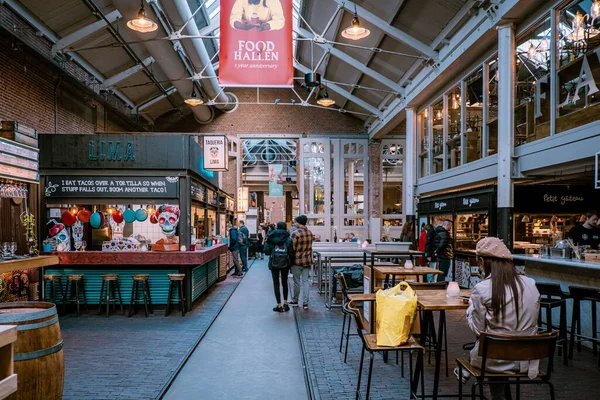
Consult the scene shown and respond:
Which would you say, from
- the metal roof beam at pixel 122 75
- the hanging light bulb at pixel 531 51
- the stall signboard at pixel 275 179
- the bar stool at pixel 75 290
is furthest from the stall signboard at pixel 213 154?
the stall signboard at pixel 275 179

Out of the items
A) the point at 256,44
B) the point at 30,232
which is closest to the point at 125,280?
the point at 30,232

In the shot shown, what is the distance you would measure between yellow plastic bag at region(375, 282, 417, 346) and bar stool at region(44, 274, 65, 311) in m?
5.90

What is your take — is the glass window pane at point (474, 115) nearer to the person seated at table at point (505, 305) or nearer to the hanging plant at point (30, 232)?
the person seated at table at point (505, 305)

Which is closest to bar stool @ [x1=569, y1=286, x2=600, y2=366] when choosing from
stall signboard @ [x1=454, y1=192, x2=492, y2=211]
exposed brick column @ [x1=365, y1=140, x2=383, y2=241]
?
stall signboard @ [x1=454, y1=192, x2=492, y2=211]

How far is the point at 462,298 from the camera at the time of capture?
13.2 ft

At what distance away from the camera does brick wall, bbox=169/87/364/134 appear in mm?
18469

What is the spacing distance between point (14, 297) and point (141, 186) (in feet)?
8.54

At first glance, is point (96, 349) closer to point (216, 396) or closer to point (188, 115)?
point (216, 396)

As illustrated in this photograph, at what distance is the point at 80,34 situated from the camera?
33.2 feet

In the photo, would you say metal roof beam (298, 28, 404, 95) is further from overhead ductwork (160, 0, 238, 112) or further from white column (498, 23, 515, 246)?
white column (498, 23, 515, 246)

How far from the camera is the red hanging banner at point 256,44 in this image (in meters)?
7.56

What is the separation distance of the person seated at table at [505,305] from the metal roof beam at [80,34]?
10113 millimetres

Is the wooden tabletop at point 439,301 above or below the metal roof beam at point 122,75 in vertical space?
below

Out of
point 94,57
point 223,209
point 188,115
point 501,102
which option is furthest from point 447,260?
point 188,115
